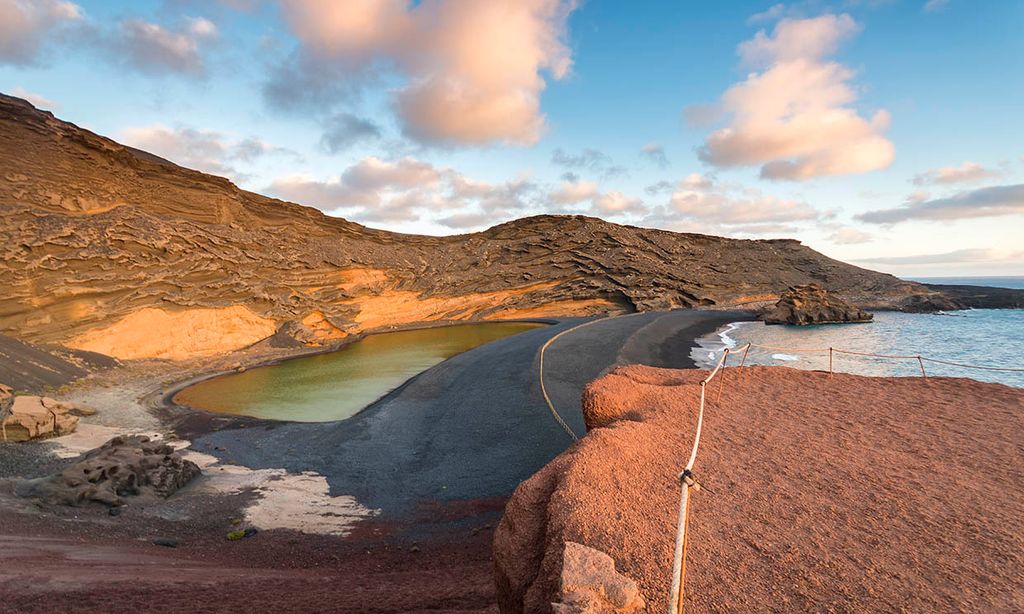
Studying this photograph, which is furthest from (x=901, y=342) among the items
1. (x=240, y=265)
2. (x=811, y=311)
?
(x=240, y=265)

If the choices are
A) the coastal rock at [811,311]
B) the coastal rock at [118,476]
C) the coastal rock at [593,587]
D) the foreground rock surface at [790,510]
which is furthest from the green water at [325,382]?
the coastal rock at [811,311]

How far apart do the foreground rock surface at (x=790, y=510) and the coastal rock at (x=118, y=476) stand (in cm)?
1147

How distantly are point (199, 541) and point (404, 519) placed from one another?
432cm

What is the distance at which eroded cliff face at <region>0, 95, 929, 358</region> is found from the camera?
26703 mm

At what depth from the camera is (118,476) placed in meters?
11.6

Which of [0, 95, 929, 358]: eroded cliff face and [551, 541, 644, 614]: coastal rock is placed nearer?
[551, 541, 644, 614]: coastal rock

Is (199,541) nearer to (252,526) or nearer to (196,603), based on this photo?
(252,526)

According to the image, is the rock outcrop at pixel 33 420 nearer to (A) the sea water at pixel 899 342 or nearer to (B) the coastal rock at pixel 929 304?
(A) the sea water at pixel 899 342

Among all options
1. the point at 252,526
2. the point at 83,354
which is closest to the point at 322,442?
the point at 252,526

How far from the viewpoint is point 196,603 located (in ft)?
17.9

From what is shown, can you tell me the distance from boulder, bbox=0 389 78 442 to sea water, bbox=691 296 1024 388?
28.0m

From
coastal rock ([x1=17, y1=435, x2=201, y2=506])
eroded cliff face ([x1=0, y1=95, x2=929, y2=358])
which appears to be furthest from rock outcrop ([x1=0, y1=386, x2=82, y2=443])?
eroded cliff face ([x1=0, y1=95, x2=929, y2=358])

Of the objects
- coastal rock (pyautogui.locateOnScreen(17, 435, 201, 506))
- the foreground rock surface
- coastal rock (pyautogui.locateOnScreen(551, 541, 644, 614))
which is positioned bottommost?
coastal rock (pyautogui.locateOnScreen(17, 435, 201, 506))

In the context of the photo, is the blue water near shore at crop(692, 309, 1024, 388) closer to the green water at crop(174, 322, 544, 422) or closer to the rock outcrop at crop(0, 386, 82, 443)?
the green water at crop(174, 322, 544, 422)
